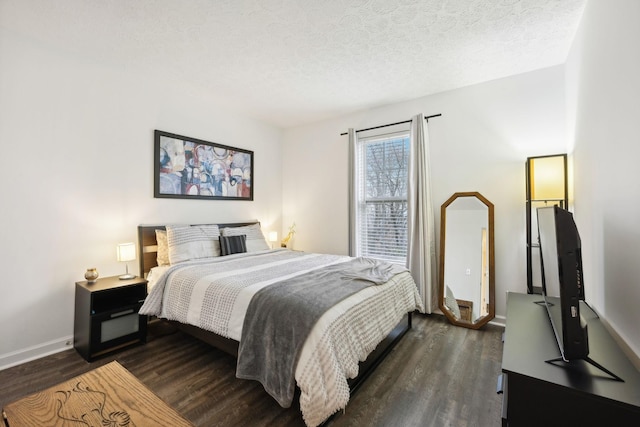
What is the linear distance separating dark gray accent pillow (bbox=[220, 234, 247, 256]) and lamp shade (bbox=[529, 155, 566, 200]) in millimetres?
3227

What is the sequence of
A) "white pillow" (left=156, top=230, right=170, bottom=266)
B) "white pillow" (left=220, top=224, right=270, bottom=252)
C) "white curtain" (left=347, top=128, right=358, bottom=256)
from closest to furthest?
"white pillow" (left=156, top=230, right=170, bottom=266) → "white pillow" (left=220, top=224, right=270, bottom=252) → "white curtain" (left=347, top=128, right=358, bottom=256)

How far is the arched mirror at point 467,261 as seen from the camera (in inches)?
118

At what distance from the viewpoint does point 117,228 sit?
286 cm

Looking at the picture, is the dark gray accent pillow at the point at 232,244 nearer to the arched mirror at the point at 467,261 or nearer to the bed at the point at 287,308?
the bed at the point at 287,308

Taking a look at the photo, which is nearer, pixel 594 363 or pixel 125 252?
pixel 594 363

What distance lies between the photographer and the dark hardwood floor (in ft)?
5.48

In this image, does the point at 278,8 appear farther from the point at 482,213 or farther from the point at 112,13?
the point at 482,213

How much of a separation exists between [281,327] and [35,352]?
2.36m

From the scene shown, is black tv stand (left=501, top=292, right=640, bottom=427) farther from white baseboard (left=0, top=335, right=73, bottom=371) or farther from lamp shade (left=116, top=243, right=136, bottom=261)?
white baseboard (left=0, top=335, right=73, bottom=371)

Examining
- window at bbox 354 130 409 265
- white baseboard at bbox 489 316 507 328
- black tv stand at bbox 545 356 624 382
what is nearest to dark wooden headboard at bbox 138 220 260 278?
window at bbox 354 130 409 265

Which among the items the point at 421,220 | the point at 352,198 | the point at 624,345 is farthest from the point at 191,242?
the point at 624,345

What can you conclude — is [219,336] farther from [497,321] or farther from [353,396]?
[497,321]

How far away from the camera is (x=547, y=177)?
101 inches

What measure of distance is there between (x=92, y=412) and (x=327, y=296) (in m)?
1.27
